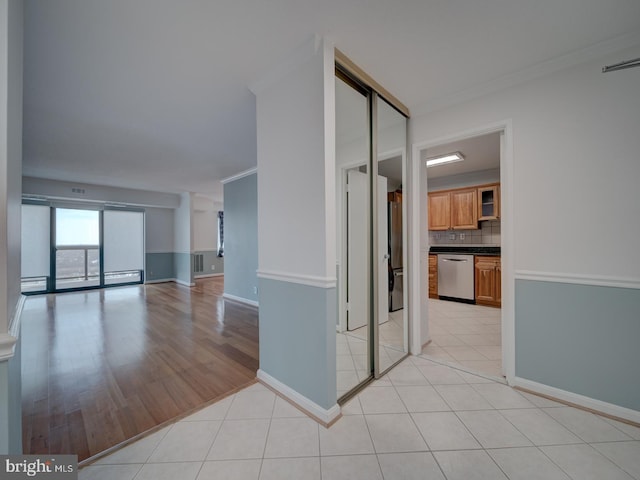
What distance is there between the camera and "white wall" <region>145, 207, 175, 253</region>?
7281 mm

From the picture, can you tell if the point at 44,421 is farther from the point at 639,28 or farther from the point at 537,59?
the point at 639,28

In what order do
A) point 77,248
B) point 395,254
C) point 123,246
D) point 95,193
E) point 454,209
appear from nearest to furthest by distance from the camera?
point 395,254, point 454,209, point 95,193, point 77,248, point 123,246

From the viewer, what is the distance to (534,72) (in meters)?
1.92

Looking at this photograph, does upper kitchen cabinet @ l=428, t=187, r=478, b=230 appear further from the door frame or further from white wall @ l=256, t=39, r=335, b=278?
white wall @ l=256, t=39, r=335, b=278

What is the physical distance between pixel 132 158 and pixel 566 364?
590 centimetres

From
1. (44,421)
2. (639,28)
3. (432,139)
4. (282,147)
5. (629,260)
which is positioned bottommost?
(44,421)

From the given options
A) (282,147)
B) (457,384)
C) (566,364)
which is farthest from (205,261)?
(566,364)

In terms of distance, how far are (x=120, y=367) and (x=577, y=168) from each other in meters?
4.28

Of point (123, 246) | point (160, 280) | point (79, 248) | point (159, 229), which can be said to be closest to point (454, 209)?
point (159, 229)

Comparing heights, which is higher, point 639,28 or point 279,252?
point 639,28

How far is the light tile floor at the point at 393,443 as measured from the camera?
129cm

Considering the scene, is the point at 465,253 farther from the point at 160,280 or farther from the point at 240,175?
the point at 160,280

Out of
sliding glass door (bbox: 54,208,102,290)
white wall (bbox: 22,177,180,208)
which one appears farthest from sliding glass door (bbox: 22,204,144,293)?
white wall (bbox: 22,177,180,208)

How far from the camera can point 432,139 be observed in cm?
244
